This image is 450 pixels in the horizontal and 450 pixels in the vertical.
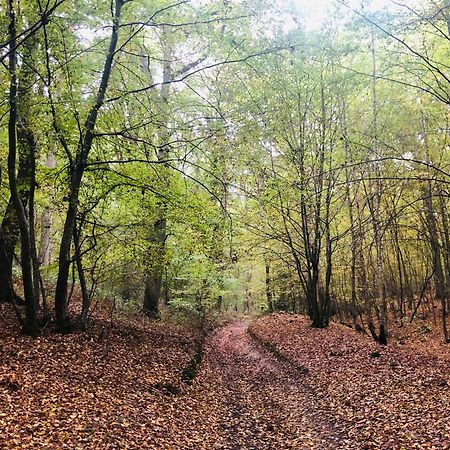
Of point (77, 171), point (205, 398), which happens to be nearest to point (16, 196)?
point (77, 171)

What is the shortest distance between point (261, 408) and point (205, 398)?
132 centimetres

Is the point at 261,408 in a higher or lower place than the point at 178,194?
lower

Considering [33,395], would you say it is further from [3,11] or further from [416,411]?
[3,11]

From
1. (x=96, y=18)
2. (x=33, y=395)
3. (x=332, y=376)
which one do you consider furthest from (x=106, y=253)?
(x=332, y=376)

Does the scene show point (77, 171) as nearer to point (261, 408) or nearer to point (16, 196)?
point (16, 196)

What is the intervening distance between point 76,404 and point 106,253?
5255mm

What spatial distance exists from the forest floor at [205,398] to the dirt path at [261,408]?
0.03 m

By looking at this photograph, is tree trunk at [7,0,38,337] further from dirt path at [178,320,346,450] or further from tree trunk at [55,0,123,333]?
dirt path at [178,320,346,450]

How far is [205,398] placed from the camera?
9.66 metres

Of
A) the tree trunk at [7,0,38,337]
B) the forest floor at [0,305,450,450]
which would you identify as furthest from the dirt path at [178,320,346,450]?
the tree trunk at [7,0,38,337]

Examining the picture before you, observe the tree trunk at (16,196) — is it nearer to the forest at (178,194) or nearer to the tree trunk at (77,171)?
the forest at (178,194)

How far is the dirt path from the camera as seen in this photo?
727 cm

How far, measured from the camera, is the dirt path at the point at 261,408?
23.8ft

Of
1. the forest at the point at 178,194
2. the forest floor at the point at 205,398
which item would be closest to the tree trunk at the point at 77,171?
the forest at the point at 178,194
